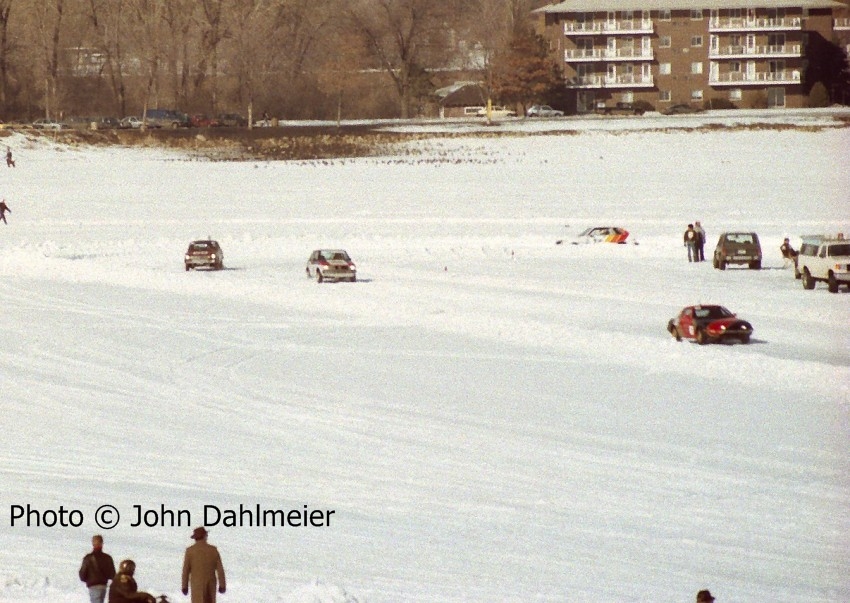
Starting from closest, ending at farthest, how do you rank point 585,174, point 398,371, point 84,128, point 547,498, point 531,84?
1. point 547,498
2. point 398,371
3. point 585,174
4. point 84,128
5. point 531,84

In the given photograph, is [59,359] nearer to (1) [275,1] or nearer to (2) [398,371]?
(2) [398,371]

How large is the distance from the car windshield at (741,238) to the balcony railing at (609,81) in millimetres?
65956

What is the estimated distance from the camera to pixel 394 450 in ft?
64.6

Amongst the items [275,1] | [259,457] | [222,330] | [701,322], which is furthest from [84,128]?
[259,457]

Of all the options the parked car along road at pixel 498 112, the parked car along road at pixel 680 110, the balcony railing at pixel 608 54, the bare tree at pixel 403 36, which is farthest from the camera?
the bare tree at pixel 403 36

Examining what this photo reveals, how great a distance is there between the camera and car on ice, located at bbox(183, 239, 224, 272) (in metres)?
44.7

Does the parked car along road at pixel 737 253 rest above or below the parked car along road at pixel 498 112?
below

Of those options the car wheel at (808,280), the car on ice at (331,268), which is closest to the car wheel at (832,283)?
the car wheel at (808,280)

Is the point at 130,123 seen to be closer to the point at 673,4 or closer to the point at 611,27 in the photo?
the point at 611,27

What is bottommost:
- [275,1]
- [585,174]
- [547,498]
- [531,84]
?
[547,498]

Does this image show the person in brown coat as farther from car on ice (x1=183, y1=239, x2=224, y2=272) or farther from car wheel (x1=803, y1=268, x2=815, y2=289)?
car on ice (x1=183, y1=239, x2=224, y2=272)

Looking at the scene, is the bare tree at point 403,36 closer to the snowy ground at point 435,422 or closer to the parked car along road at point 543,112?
the parked car along road at point 543,112

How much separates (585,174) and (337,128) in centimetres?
2209

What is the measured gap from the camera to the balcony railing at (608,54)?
360 feet
